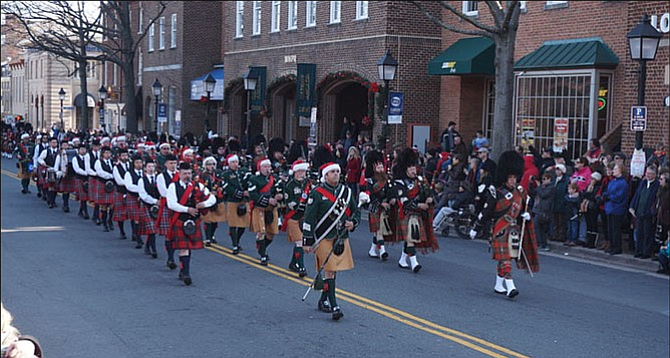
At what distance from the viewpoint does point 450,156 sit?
22.2 m

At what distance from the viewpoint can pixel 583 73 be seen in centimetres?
2341

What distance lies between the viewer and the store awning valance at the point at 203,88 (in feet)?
151

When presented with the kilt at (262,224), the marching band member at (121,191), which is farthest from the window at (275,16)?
the kilt at (262,224)

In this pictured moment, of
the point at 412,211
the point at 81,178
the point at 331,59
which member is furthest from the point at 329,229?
the point at 331,59

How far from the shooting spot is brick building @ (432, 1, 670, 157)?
2052 centimetres

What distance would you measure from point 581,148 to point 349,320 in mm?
→ 14751

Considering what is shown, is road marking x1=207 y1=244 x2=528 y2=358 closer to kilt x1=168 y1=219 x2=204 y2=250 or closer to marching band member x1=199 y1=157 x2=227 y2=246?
kilt x1=168 y1=219 x2=204 y2=250

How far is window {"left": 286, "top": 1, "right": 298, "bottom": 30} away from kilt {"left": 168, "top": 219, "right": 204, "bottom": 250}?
24786mm

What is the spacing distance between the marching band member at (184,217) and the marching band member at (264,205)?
2123mm

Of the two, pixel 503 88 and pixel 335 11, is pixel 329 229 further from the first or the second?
pixel 335 11

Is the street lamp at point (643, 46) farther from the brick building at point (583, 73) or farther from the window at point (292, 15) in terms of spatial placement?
the window at point (292, 15)

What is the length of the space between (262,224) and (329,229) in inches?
181

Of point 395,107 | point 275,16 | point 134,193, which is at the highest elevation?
point 275,16

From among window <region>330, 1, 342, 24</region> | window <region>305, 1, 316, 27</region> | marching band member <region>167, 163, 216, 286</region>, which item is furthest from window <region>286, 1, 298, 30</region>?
marching band member <region>167, 163, 216, 286</region>
